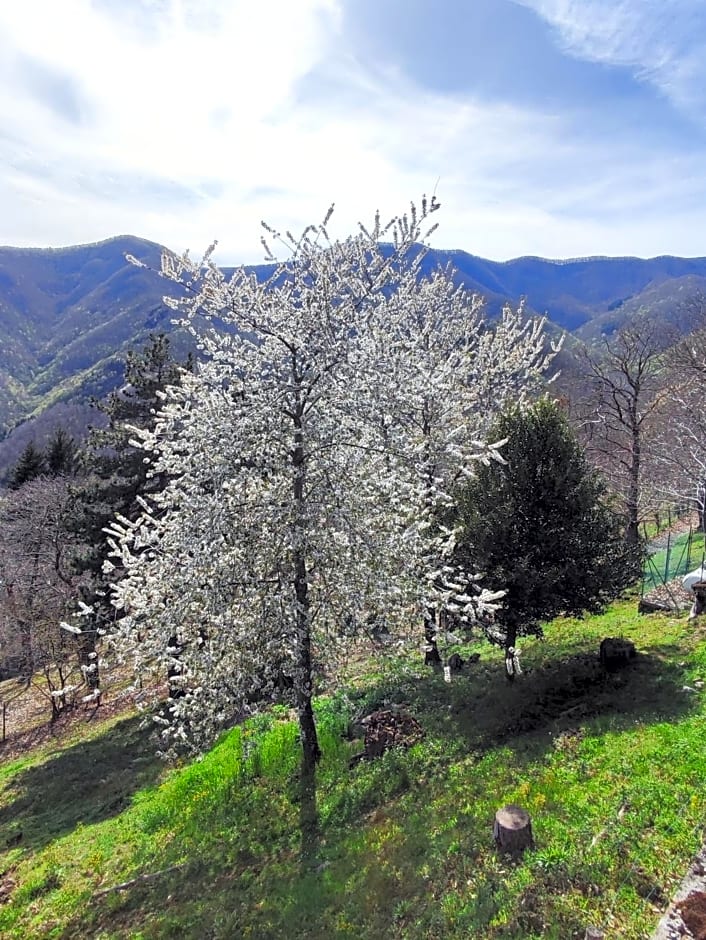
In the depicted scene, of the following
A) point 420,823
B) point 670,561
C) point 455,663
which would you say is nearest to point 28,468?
point 455,663

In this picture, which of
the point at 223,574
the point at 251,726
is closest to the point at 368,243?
the point at 223,574

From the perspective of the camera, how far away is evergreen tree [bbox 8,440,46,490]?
102 ft

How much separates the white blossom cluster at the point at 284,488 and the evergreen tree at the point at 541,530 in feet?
5.74

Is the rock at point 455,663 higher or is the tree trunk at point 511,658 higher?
the tree trunk at point 511,658

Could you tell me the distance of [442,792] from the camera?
7.14 meters

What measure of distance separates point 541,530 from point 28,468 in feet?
101

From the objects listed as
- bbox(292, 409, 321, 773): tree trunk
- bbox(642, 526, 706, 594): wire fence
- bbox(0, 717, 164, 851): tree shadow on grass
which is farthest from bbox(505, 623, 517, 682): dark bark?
bbox(0, 717, 164, 851): tree shadow on grass

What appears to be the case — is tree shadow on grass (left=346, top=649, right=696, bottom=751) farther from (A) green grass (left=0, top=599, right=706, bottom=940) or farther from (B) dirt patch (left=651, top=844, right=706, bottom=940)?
(B) dirt patch (left=651, top=844, right=706, bottom=940)

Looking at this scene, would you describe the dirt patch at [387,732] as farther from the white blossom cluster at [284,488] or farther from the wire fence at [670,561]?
the wire fence at [670,561]

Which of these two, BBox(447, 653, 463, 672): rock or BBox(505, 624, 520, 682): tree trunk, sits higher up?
BBox(505, 624, 520, 682): tree trunk

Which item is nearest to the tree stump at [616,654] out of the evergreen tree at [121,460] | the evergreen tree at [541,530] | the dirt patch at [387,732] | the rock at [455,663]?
the evergreen tree at [541,530]

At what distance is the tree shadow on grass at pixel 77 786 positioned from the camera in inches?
405

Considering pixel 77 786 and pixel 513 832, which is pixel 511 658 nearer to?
pixel 513 832

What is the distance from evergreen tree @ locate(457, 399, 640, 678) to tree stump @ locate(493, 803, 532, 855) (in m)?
3.44
